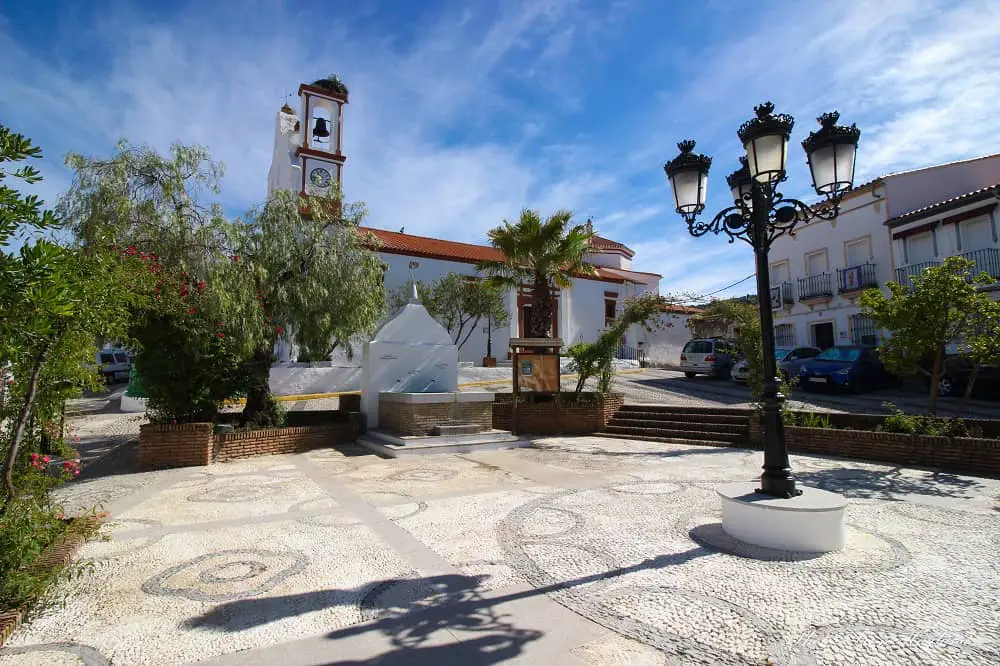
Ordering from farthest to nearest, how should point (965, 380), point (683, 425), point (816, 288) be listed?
point (816, 288), point (965, 380), point (683, 425)

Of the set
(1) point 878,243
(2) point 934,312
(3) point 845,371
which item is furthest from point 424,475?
(1) point 878,243

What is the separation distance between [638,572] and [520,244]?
32.4 feet

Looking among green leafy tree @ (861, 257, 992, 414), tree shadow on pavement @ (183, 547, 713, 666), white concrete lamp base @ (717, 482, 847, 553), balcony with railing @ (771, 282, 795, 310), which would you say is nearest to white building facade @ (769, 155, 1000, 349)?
balcony with railing @ (771, 282, 795, 310)

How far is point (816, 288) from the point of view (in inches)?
921

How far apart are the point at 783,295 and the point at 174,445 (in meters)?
24.8

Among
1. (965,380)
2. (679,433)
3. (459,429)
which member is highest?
(965,380)

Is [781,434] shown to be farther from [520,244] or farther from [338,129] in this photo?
[338,129]

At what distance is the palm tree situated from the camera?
42.6 ft

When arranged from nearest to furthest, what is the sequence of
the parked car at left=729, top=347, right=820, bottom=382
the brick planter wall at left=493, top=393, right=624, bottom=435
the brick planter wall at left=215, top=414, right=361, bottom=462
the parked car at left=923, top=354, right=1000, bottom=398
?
the brick planter wall at left=215, top=414, right=361, bottom=462 < the brick planter wall at left=493, top=393, right=624, bottom=435 < the parked car at left=923, top=354, right=1000, bottom=398 < the parked car at left=729, top=347, right=820, bottom=382

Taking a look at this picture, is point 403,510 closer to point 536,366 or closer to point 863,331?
point 536,366

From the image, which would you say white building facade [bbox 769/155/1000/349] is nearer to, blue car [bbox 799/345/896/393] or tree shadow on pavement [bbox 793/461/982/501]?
blue car [bbox 799/345/896/393]

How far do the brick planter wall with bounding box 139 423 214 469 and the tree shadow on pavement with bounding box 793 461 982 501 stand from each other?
8826mm

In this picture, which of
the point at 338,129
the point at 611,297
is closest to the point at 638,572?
the point at 338,129

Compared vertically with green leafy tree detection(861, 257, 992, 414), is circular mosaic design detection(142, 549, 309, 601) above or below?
below
